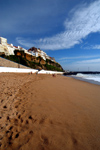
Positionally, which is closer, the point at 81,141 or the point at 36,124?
the point at 81,141

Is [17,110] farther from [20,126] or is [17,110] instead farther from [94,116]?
[94,116]

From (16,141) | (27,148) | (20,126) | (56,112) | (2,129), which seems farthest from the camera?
(56,112)

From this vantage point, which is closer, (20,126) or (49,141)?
(49,141)

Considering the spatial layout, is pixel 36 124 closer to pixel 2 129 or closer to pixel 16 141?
pixel 16 141

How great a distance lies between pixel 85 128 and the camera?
1.65m

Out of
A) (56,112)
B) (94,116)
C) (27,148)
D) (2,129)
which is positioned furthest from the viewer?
(56,112)

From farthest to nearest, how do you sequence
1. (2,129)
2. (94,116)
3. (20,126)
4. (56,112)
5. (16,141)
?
(56,112), (94,116), (20,126), (2,129), (16,141)

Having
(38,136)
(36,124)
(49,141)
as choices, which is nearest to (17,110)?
(36,124)

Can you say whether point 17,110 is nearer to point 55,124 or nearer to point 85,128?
point 55,124

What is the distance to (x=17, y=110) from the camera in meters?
2.31

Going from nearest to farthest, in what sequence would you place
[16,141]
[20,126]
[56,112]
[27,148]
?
[27,148], [16,141], [20,126], [56,112]

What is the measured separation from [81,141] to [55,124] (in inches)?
24.8

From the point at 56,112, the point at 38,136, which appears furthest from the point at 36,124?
the point at 56,112

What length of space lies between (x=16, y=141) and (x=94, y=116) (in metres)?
2.16
